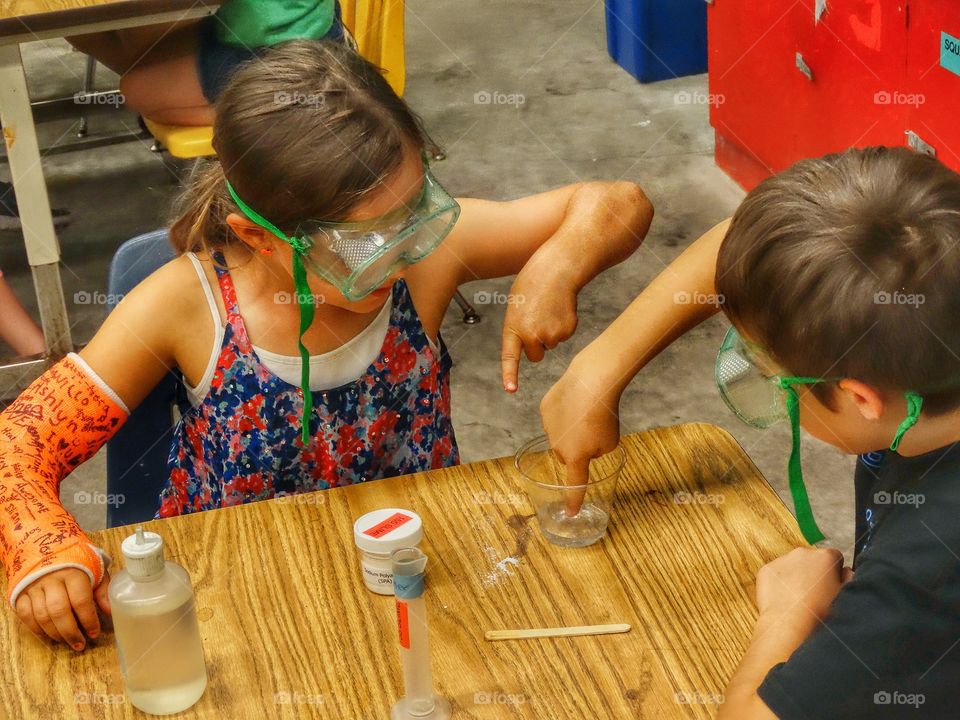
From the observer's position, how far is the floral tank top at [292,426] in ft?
5.56

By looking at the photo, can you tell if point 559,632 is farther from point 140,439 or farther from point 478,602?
point 140,439

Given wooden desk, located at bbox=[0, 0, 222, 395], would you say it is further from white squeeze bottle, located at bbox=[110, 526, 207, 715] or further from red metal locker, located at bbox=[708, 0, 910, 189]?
white squeeze bottle, located at bbox=[110, 526, 207, 715]

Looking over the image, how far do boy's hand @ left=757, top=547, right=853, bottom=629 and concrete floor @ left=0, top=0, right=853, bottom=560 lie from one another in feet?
5.00

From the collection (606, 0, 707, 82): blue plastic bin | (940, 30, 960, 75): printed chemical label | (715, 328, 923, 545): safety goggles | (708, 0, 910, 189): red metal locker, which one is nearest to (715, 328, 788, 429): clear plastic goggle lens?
(715, 328, 923, 545): safety goggles

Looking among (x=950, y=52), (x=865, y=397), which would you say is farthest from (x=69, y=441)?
(x=950, y=52)

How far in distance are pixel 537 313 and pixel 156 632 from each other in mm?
652

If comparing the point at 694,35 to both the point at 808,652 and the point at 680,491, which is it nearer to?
the point at 680,491

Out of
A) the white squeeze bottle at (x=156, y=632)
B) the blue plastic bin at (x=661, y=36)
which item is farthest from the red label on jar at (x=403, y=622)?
the blue plastic bin at (x=661, y=36)

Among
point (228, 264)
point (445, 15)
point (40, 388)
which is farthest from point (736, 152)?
point (40, 388)

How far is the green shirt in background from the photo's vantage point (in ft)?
9.64

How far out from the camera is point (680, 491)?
150 cm

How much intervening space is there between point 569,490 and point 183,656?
49 cm

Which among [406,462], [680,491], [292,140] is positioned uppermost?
[292,140]

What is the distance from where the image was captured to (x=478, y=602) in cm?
134
